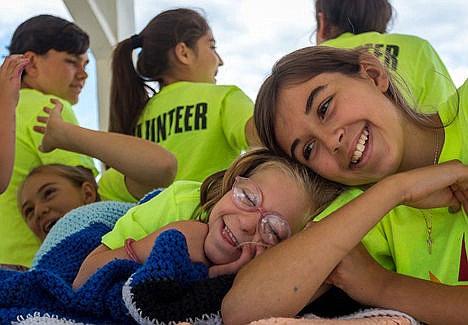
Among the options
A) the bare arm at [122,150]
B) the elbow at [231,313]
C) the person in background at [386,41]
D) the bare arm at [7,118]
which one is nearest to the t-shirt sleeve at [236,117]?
the bare arm at [122,150]

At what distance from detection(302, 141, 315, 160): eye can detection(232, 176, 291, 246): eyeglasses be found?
11 cm

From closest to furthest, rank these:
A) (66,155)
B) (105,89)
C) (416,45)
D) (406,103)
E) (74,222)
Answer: (406,103) → (74,222) → (416,45) → (66,155) → (105,89)

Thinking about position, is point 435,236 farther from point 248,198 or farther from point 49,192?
point 49,192

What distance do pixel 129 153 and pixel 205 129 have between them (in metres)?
0.31

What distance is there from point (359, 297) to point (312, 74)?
0.44 metres

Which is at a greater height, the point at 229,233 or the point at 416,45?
the point at 416,45

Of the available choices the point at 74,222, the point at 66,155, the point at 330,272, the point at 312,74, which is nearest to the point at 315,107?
the point at 312,74

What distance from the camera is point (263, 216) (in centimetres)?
124

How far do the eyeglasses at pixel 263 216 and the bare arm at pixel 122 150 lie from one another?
22.9 inches

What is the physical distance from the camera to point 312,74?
4.36 ft

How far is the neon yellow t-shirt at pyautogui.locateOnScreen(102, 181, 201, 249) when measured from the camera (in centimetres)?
138

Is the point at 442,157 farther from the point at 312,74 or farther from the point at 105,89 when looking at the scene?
the point at 105,89

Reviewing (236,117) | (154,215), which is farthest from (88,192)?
(154,215)

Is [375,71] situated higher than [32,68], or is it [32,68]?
[375,71]
